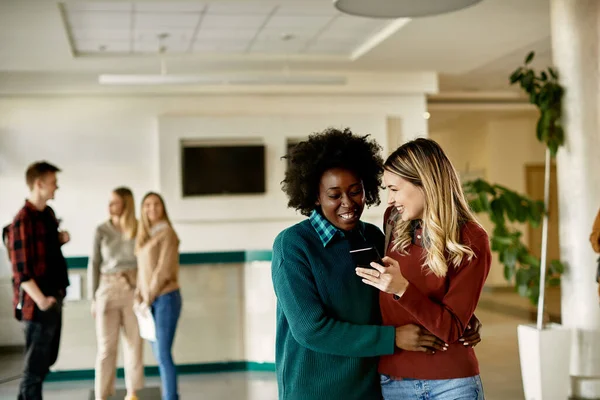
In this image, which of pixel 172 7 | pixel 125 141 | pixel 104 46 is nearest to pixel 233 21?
pixel 172 7

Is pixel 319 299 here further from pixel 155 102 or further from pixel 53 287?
pixel 155 102

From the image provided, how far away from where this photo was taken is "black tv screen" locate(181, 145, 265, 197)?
991 cm

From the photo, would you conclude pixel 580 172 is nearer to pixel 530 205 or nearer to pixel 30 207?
pixel 530 205

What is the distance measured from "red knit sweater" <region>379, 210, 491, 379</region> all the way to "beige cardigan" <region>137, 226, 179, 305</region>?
12.9ft

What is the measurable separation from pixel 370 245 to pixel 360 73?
7.77m

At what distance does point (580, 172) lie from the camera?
20.1ft

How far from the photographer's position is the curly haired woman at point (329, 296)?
224 centimetres

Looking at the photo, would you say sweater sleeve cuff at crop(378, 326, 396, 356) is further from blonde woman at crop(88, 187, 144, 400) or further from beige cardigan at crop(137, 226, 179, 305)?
blonde woman at crop(88, 187, 144, 400)

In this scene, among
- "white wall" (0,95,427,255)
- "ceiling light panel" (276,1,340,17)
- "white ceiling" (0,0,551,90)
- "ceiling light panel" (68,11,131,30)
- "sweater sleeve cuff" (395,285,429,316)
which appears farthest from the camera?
"white wall" (0,95,427,255)

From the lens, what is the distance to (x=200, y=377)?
8.04 m

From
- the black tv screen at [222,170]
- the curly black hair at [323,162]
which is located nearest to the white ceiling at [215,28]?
the black tv screen at [222,170]

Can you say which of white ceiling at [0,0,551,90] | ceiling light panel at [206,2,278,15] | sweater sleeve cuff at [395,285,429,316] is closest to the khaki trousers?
white ceiling at [0,0,551,90]

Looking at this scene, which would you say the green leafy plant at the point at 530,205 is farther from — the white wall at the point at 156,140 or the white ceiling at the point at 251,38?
the white wall at the point at 156,140

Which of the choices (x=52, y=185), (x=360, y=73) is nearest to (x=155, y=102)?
(x=360, y=73)
